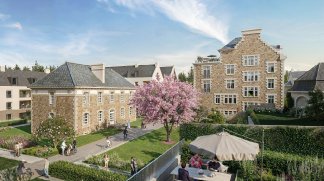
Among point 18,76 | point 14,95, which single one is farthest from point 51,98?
point 18,76

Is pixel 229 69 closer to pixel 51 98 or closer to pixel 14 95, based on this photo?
pixel 51 98

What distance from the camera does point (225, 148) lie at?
12.1 meters

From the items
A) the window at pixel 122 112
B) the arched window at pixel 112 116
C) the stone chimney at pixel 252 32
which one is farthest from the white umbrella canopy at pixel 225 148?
the stone chimney at pixel 252 32

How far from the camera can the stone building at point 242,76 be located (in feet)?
140

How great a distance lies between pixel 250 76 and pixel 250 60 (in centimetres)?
292

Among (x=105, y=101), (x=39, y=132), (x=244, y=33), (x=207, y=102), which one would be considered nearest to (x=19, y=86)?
(x=105, y=101)

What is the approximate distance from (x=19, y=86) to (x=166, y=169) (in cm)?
5229

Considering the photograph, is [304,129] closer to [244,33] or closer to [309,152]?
[309,152]

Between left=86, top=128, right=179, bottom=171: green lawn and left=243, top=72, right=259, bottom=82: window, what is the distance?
18800 millimetres

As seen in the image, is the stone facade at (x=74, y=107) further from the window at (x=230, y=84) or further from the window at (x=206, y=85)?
the window at (x=230, y=84)

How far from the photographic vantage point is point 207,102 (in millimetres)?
47938

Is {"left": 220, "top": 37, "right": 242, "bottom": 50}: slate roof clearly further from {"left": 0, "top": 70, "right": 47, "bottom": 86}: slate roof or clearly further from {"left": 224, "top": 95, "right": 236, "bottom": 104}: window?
{"left": 0, "top": 70, "right": 47, "bottom": 86}: slate roof

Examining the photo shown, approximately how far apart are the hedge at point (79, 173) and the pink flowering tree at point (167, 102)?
12.1m

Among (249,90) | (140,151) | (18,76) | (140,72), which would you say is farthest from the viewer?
(140,72)
